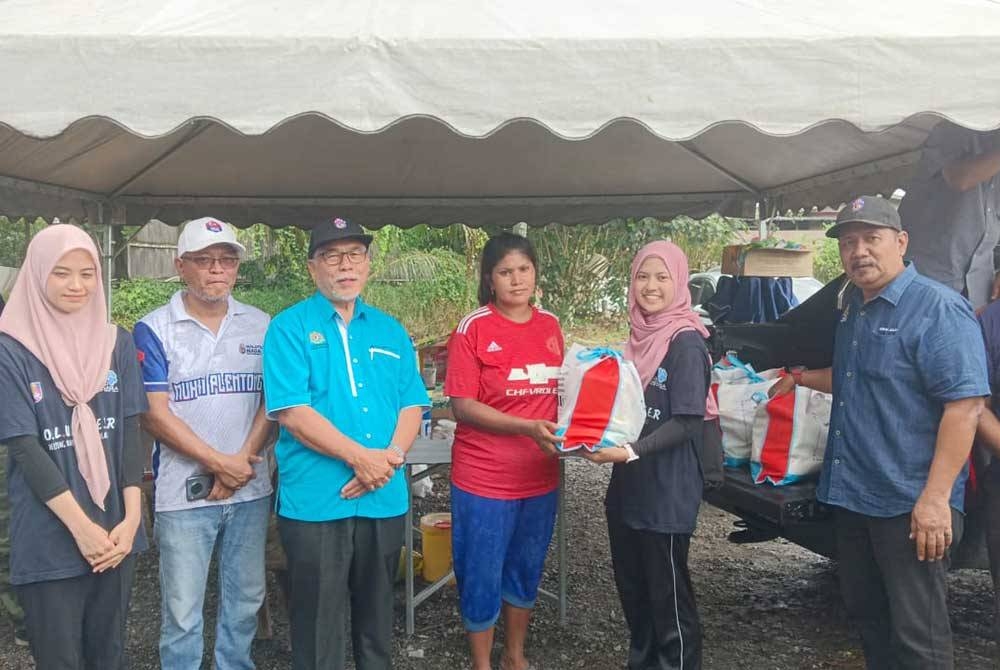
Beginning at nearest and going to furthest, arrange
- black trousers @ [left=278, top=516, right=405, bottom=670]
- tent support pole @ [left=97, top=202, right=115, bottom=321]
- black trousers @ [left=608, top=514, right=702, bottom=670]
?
black trousers @ [left=278, top=516, right=405, bottom=670]
black trousers @ [left=608, top=514, right=702, bottom=670]
tent support pole @ [left=97, top=202, right=115, bottom=321]

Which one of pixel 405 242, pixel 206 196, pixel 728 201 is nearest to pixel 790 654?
pixel 728 201

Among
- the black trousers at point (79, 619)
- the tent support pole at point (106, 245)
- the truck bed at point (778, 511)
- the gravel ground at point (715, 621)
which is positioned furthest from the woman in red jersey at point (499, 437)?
the tent support pole at point (106, 245)

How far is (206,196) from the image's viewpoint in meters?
5.48

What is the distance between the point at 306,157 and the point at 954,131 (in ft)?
11.4

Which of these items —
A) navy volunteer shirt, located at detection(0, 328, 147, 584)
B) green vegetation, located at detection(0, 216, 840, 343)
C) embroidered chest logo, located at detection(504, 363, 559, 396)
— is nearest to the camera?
A: navy volunteer shirt, located at detection(0, 328, 147, 584)

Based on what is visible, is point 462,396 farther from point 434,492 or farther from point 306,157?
point 434,492

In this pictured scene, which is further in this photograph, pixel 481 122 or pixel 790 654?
pixel 790 654

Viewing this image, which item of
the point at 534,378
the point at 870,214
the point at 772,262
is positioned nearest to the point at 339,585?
the point at 534,378

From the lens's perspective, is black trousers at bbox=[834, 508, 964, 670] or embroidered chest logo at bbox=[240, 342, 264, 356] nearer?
black trousers at bbox=[834, 508, 964, 670]

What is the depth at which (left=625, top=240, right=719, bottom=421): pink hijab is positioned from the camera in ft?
9.10

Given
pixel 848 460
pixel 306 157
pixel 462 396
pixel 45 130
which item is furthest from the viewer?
pixel 306 157

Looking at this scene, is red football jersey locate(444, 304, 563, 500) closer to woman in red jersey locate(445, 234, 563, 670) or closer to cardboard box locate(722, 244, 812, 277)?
woman in red jersey locate(445, 234, 563, 670)

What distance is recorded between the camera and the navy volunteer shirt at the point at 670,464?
2699 mm

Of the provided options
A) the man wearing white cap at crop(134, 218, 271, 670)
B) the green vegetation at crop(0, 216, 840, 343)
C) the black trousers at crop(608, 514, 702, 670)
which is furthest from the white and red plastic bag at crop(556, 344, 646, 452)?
the green vegetation at crop(0, 216, 840, 343)
